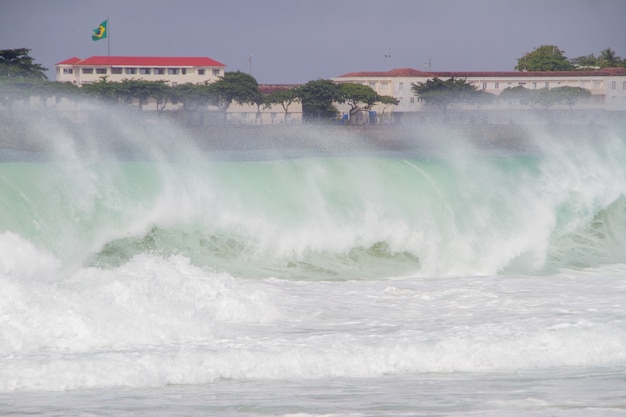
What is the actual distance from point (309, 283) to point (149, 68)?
96.8 meters

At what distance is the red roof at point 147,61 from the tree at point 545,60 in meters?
38.4

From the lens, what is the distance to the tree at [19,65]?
290 ft

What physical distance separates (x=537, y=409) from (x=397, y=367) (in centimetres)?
202

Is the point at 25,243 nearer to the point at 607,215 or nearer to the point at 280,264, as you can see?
the point at 280,264

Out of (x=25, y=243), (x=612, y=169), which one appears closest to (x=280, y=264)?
(x=25, y=243)

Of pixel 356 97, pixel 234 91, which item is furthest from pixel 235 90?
pixel 356 97

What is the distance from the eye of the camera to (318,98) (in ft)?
314

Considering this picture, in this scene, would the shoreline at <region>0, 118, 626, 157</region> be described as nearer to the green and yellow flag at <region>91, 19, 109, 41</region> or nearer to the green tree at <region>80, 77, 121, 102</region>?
the green tree at <region>80, 77, 121, 102</region>

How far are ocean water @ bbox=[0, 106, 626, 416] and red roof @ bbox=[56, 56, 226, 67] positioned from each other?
81.7 m

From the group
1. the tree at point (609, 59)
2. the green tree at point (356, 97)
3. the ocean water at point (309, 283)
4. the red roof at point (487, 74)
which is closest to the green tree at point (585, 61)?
the tree at point (609, 59)

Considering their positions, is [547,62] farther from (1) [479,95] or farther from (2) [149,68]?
(2) [149,68]

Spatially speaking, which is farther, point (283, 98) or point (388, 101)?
point (388, 101)

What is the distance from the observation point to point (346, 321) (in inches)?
525

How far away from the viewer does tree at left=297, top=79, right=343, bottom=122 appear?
313 ft
